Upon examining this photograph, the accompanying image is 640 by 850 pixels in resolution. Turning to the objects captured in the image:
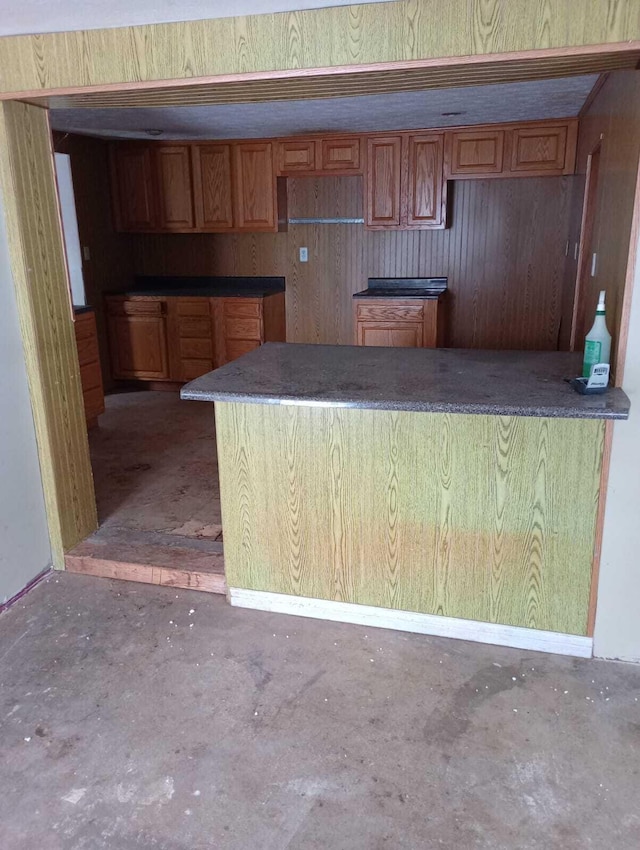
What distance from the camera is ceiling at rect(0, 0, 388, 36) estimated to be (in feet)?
6.47

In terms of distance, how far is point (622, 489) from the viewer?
2086 mm

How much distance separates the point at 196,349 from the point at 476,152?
2.57 m

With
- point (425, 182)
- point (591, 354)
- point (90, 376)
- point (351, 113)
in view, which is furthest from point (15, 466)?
point (425, 182)

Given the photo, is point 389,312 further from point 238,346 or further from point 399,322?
point 238,346

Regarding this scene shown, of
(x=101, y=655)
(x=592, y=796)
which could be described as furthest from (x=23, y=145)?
(x=592, y=796)

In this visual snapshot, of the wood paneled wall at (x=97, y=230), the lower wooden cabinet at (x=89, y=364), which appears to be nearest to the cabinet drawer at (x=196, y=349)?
the wood paneled wall at (x=97, y=230)

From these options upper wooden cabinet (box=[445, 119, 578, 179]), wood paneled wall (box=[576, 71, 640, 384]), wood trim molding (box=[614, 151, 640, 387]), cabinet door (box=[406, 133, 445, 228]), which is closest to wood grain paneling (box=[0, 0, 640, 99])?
wood paneled wall (box=[576, 71, 640, 384])

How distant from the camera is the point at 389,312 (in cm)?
480

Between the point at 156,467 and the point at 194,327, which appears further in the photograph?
the point at 194,327

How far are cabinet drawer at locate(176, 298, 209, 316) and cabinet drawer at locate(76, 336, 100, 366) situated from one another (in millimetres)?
868

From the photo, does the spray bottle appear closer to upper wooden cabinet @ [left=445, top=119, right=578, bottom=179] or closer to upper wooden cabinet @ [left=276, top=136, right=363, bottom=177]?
upper wooden cabinet @ [left=445, top=119, right=578, bottom=179]

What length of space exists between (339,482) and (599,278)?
53.2 inches

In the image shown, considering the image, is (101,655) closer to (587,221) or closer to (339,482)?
(339,482)

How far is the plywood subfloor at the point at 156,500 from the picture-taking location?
2758mm
